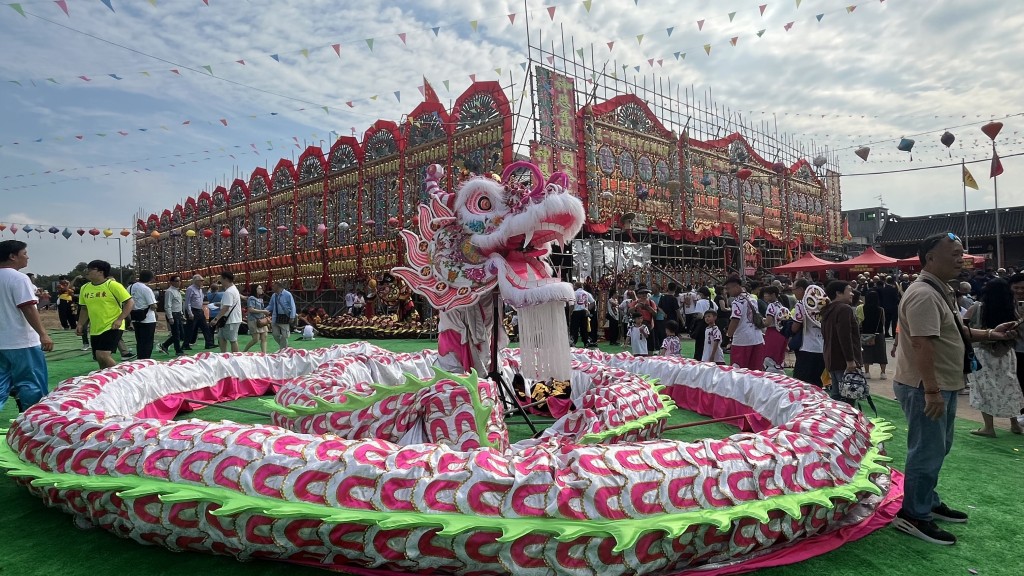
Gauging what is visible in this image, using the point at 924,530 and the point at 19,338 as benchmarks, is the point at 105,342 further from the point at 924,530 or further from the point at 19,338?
the point at 924,530

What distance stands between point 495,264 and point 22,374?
3386 mm

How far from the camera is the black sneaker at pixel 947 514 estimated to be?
8.66 ft

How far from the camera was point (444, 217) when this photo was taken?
12.7 feet

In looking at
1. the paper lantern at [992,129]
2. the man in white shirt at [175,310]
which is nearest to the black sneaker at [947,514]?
the man in white shirt at [175,310]

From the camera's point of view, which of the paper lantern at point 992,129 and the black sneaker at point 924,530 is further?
the paper lantern at point 992,129

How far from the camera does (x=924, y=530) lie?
97.0 inches

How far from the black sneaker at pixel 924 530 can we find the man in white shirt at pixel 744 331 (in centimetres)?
303

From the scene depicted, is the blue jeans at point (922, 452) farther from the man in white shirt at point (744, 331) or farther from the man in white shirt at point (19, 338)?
the man in white shirt at point (19, 338)

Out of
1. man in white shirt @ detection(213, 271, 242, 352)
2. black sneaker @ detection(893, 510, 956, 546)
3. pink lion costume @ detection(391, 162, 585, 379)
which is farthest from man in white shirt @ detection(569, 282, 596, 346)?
black sneaker @ detection(893, 510, 956, 546)

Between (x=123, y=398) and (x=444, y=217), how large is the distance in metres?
2.68

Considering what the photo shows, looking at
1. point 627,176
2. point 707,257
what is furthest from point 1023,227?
point 627,176

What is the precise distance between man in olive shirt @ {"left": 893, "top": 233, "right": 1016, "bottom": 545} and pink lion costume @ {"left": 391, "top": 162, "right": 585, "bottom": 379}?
1.68 meters

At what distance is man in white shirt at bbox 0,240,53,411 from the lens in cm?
384

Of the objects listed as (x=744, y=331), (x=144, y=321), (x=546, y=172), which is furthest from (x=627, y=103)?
(x=144, y=321)
